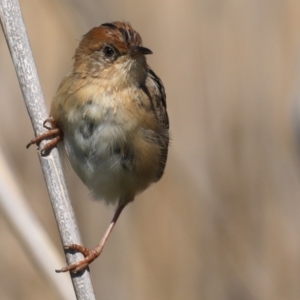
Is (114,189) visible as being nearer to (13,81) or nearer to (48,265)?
(48,265)

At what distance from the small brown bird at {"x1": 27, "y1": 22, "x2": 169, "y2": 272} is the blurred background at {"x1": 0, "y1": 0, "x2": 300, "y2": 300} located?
63cm

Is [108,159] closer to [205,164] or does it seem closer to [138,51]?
[138,51]

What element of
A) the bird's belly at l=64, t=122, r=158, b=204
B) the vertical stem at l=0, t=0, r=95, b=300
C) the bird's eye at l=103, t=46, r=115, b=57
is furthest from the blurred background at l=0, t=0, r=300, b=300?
the vertical stem at l=0, t=0, r=95, b=300

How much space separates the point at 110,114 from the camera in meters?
2.47

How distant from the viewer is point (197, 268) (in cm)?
348

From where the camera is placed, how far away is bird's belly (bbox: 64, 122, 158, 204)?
2.52 metres

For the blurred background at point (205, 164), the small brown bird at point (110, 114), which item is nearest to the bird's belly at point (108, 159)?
the small brown bird at point (110, 114)

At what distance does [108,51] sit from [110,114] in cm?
29

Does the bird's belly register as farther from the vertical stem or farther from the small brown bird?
the vertical stem

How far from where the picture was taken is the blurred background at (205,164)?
334 centimetres

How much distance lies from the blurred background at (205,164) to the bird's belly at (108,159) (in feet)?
1.86

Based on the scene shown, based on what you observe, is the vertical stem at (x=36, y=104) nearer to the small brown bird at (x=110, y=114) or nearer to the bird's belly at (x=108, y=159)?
the small brown bird at (x=110, y=114)

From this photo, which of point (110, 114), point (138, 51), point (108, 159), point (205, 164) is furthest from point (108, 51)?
point (205, 164)

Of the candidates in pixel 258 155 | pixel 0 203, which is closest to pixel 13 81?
pixel 0 203
